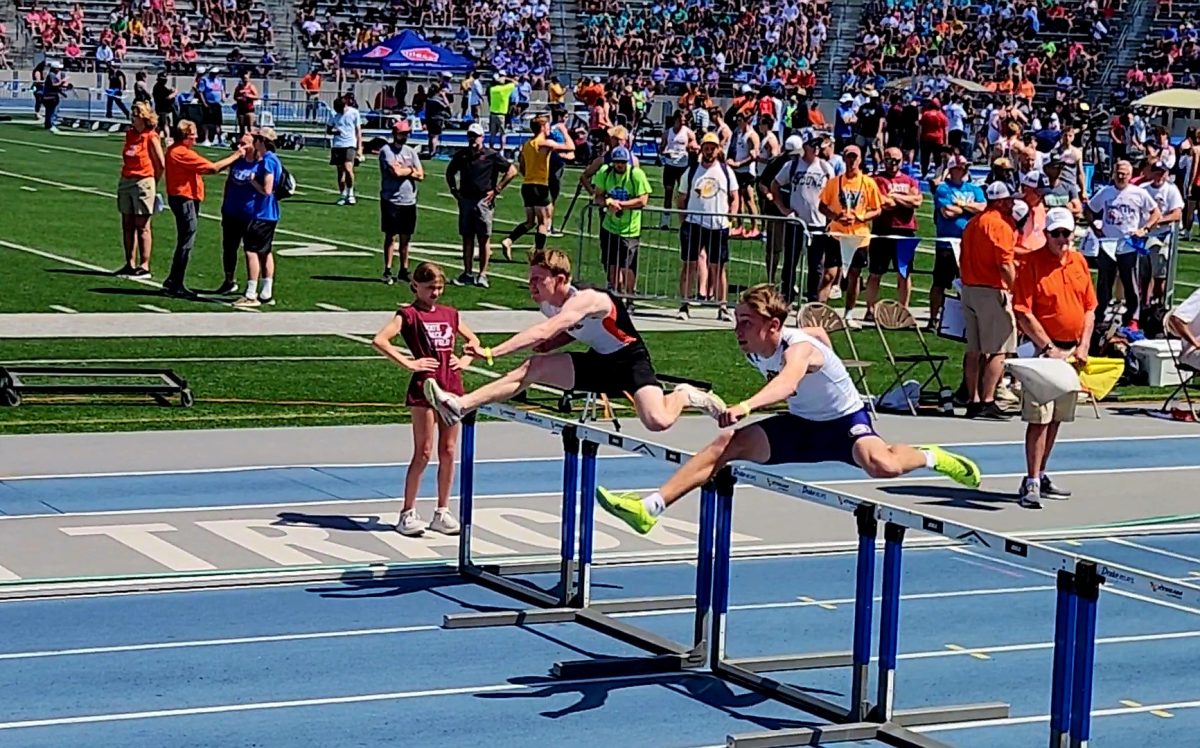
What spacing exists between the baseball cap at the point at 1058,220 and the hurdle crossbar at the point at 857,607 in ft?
17.9

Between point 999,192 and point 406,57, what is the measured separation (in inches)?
1393

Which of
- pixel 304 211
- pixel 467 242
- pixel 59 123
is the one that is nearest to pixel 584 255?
pixel 467 242

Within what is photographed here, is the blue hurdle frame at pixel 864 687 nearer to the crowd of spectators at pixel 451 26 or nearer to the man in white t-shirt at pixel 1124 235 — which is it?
the man in white t-shirt at pixel 1124 235

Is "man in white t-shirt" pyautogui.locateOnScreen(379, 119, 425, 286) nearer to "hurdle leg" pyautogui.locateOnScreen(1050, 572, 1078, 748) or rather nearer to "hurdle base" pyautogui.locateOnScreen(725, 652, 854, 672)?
"hurdle base" pyautogui.locateOnScreen(725, 652, 854, 672)

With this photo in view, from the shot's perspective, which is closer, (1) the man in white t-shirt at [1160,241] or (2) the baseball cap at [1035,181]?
(2) the baseball cap at [1035,181]

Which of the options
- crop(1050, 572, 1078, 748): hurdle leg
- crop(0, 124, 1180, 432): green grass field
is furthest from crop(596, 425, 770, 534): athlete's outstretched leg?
crop(0, 124, 1180, 432): green grass field

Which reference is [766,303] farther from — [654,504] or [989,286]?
[989,286]

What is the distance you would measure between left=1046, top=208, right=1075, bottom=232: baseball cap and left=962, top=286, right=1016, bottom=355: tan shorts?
1.49 metres

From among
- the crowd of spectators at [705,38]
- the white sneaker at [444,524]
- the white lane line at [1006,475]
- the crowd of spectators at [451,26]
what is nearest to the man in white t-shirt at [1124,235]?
the white lane line at [1006,475]

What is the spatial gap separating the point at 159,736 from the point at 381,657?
5.51 ft

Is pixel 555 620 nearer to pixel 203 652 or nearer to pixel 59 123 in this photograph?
pixel 203 652

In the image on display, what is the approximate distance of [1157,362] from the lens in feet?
66.2

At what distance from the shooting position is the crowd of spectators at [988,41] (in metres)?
59.5

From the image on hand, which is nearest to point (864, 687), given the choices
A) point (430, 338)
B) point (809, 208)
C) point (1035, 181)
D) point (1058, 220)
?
point (430, 338)
